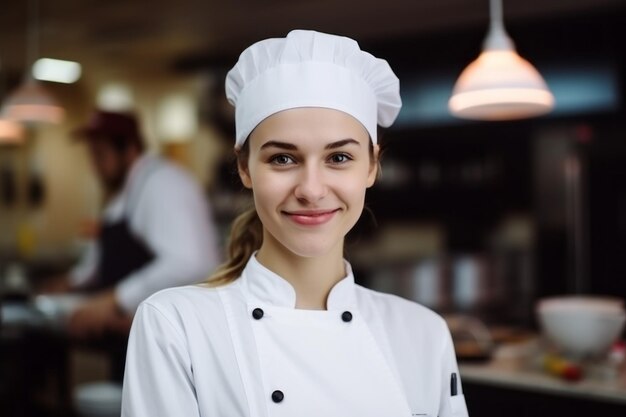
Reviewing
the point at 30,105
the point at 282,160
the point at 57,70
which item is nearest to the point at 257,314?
the point at 282,160

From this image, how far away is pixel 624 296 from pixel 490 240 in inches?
46.1

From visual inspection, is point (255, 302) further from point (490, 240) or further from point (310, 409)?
point (490, 240)

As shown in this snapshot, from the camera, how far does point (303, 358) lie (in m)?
1.13

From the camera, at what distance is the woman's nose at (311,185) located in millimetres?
1047

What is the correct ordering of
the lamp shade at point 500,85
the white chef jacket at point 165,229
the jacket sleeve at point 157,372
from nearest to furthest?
the jacket sleeve at point 157,372, the lamp shade at point 500,85, the white chef jacket at point 165,229

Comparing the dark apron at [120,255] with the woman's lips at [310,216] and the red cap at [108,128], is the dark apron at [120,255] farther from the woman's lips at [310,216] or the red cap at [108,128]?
the woman's lips at [310,216]

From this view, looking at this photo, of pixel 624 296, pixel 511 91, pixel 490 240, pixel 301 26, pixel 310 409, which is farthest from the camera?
pixel 490 240

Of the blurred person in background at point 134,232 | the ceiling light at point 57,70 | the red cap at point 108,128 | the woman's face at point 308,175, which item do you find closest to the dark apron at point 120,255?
the blurred person in background at point 134,232

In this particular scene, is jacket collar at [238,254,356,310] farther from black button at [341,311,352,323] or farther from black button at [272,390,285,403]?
black button at [272,390,285,403]

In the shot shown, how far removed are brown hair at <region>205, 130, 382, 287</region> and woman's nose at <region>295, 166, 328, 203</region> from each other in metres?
0.26

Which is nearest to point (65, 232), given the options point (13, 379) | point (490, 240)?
point (13, 379)

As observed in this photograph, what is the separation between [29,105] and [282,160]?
8.47 feet

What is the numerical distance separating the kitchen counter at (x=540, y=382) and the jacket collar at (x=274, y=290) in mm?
1098

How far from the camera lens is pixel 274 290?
3.84 ft
